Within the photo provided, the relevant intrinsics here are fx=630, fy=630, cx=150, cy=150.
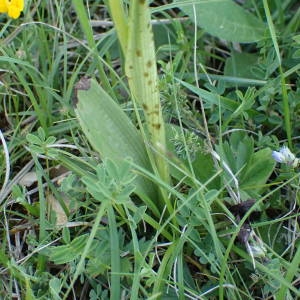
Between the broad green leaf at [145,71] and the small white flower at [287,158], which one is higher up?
the broad green leaf at [145,71]

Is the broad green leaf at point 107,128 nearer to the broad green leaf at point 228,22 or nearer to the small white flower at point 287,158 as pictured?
the small white flower at point 287,158

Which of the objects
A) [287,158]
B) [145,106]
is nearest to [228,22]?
[287,158]

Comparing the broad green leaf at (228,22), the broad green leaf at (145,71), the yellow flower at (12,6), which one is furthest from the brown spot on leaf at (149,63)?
the broad green leaf at (228,22)

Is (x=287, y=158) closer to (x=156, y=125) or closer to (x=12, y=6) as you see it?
(x=156, y=125)

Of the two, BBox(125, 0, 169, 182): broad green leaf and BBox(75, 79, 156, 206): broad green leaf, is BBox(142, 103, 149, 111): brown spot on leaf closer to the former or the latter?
BBox(125, 0, 169, 182): broad green leaf

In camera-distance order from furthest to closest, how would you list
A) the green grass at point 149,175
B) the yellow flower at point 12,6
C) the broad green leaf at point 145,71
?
the yellow flower at point 12,6 → the green grass at point 149,175 → the broad green leaf at point 145,71

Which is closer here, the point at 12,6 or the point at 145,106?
the point at 145,106

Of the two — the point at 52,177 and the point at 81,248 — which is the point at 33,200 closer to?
the point at 52,177
